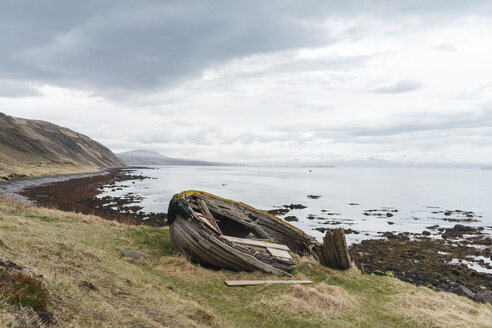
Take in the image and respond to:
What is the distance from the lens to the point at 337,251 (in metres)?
13.5

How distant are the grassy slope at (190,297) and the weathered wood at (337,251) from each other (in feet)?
3.20

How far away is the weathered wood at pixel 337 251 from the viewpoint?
43.9 ft

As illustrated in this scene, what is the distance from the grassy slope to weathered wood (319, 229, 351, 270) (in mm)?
976

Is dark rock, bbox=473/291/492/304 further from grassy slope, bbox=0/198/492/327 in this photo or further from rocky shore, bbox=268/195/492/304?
grassy slope, bbox=0/198/492/327

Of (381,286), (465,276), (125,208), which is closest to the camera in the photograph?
(381,286)

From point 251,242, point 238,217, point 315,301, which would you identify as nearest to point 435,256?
point 238,217

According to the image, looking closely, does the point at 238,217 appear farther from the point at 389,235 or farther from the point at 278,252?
the point at 389,235

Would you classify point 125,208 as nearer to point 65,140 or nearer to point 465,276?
point 465,276

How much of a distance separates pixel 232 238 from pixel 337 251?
16.3 feet

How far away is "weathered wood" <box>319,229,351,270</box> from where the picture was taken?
1337 centimetres

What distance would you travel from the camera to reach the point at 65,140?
151m

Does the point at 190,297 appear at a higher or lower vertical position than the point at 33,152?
lower

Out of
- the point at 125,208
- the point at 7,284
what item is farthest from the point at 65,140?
the point at 7,284

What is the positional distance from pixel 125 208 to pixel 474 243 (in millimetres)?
38682
